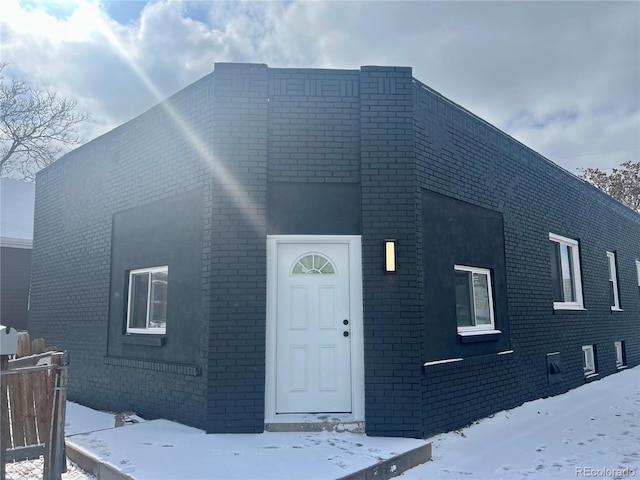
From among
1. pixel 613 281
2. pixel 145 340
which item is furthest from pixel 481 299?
pixel 613 281

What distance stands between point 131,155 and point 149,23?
3.09m

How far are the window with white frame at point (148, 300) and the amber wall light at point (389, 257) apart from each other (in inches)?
124

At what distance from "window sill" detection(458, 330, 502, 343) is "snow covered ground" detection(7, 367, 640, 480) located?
1139mm

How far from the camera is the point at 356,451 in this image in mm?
4629

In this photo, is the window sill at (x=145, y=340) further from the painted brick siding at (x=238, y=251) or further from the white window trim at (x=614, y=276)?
the white window trim at (x=614, y=276)

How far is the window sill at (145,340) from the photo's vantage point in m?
6.27

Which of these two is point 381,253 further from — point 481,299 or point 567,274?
point 567,274

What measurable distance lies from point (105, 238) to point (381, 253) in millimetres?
4888

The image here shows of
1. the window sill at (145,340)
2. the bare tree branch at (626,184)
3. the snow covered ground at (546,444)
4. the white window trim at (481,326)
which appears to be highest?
the bare tree branch at (626,184)

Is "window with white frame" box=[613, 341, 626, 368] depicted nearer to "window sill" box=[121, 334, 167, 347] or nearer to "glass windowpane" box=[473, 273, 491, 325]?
"glass windowpane" box=[473, 273, 491, 325]

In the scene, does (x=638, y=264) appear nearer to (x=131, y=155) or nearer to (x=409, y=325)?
(x=409, y=325)

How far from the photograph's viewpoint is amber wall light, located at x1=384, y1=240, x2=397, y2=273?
5.57m

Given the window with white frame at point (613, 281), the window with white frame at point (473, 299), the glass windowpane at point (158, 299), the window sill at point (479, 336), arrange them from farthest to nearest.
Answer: the window with white frame at point (613, 281) → the window with white frame at point (473, 299) → the glass windowpane at point (158, 299) → the window sill at point (479, 336)

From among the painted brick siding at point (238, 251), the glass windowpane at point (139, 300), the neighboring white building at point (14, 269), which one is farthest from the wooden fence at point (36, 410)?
the neighboring white building at point (14, 269)
